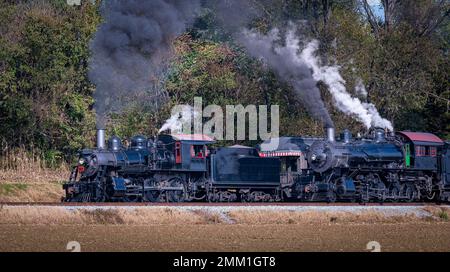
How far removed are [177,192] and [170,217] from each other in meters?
6.62

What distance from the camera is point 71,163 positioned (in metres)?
45.8

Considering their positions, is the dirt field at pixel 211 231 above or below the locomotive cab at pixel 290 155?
below

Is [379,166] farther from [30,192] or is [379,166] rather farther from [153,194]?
[30,192]

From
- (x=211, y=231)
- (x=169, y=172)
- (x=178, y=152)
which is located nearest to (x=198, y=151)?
(x=178, y=152)

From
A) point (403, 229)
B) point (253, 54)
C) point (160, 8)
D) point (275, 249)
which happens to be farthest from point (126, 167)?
point (253, 54)

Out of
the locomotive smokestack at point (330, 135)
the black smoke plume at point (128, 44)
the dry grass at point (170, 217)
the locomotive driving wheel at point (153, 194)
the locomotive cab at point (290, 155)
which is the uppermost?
the black smoke plume at point (128, 44)

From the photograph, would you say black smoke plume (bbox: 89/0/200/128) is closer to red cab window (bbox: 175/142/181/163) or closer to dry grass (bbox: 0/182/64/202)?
red cab window (bbox: 175/142/181/163)

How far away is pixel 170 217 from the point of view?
28.2m

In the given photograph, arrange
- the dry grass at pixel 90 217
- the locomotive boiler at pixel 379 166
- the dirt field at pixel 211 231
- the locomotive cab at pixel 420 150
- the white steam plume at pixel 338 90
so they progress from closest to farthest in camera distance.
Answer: the dirt field at pixel 211 231 → the dry grass at pixel 90 217 → the locomotive boiler at pixel 379 166 → the locomotive cab at pixel 420 150 → the white steam plume at pixel 338 90

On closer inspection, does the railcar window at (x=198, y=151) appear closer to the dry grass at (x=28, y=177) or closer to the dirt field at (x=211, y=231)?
the dirt field at (x=211, y=231)

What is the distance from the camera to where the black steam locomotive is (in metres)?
33.6

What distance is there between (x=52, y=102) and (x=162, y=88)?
6843 millimetres

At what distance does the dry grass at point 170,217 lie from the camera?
27000 mm

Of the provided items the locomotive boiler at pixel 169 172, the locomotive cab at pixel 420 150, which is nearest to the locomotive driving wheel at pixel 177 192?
the locomotive boiler at pixel 169 172
